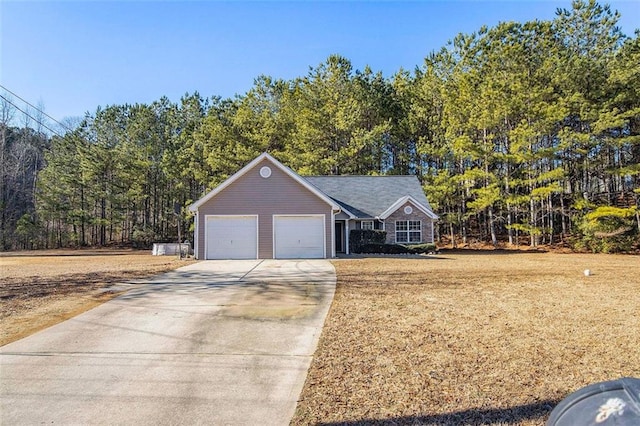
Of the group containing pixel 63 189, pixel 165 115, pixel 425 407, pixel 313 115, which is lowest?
pixel 425 407

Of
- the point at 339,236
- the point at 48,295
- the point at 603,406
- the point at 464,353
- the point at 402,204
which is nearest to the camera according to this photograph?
the point at 603,406

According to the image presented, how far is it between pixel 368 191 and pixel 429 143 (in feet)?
35.9

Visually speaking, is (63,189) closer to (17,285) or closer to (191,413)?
Answer: (17,285)

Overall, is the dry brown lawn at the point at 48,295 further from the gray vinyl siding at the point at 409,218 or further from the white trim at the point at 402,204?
the gray vinyl siding at the point at 409,218

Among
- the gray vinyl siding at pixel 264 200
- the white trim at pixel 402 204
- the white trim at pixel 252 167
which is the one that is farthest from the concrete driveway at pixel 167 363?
the white trim at pixel 402 204

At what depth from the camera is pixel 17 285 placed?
10.0m

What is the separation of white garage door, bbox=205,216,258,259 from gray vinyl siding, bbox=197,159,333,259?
0.86 feet

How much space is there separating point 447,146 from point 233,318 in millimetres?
26826

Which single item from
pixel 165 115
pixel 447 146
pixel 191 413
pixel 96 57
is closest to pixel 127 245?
pixel 165 115

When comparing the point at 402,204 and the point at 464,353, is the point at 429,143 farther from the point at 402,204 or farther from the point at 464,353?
the point at 464,353

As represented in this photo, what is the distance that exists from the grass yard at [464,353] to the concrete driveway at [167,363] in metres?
0.48

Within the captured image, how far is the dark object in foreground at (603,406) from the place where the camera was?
168 cm

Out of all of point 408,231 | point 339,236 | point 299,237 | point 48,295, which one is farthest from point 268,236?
point 48,295

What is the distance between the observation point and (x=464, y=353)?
489 centimetres
